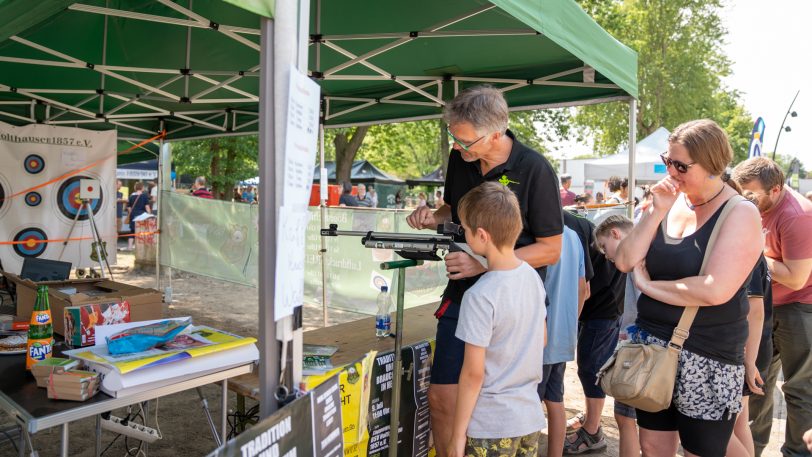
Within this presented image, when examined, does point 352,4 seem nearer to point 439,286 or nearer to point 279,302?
point 279,302

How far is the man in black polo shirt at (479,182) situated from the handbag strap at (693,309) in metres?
0.49

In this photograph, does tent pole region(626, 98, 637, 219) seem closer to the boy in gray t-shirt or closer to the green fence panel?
the green fence panel

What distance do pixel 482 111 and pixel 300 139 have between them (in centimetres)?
89

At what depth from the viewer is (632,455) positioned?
9.31 ft

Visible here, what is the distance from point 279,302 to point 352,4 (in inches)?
127

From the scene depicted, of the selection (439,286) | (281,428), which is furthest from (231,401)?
(281,428)

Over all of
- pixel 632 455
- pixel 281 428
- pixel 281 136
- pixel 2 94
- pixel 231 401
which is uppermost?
pixel 2 94

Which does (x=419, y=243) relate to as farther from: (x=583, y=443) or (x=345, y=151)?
(x=345, y=151)

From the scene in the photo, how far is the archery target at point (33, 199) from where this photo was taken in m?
6.30

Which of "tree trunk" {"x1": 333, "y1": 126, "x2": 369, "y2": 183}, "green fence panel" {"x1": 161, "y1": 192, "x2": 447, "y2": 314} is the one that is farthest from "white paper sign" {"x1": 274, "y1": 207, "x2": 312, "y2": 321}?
"tree trunk" {"x1": 333, "y1": 126, "x2": 369, "y2": 183}

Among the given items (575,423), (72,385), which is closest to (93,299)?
(72,385)

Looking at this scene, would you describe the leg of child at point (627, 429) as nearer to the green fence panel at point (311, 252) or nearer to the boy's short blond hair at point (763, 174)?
the boy's short blond hair at point (763, 174)

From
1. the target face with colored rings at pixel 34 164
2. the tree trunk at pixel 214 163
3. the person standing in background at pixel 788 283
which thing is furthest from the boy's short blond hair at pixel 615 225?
the tree trunk at pixel 214 163

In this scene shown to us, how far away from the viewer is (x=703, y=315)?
203 centimetres
